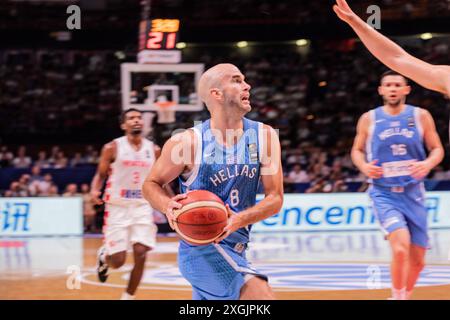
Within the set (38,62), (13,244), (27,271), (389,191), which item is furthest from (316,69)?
(389,191)

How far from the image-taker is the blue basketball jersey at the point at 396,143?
6.81 m

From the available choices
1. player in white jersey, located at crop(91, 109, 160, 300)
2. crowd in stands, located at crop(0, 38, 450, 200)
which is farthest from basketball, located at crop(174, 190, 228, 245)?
crowd in stands, located at crop(0, 38, 450, 200)

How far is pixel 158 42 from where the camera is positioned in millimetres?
13742

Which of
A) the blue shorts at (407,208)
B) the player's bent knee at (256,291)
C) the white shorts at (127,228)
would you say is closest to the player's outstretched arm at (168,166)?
the player's bent knee at (256,291)

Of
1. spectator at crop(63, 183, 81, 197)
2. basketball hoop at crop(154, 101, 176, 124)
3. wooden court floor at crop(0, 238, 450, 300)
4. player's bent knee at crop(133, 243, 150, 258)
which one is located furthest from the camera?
spectator at crop(63, 183, 81, 197)

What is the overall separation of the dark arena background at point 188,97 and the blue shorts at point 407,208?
5.09 m

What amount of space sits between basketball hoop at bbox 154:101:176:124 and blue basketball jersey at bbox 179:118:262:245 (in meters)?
8.80

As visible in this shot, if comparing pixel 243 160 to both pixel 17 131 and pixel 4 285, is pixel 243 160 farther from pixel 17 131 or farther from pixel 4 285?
pixel 17 131

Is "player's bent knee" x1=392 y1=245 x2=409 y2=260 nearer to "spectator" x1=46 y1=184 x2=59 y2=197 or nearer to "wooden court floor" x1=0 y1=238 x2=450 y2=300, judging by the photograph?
"wooden court floor" x1=0 y1=238 x2=450 y2=300

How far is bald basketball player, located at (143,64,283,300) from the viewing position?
449 cm

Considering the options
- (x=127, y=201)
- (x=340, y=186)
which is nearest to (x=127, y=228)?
(x=127, y=201)

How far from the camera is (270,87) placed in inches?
849

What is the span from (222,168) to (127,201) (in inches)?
143

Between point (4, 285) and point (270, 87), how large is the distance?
13.5 metres
